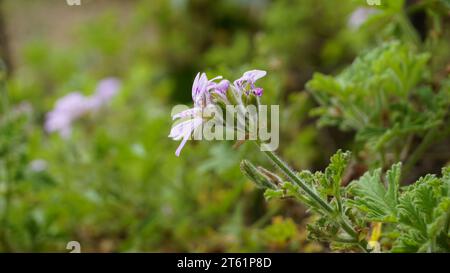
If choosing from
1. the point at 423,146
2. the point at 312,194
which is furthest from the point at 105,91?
the point at 312,194

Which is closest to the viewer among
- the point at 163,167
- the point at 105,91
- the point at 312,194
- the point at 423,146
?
the point at 312,194

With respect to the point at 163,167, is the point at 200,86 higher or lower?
lower

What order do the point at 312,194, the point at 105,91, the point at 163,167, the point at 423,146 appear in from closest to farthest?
the point at 312,194 < the point at 423,146 < the point at 163,167 < the point at 105,91

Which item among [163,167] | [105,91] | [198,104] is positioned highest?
[105,91]

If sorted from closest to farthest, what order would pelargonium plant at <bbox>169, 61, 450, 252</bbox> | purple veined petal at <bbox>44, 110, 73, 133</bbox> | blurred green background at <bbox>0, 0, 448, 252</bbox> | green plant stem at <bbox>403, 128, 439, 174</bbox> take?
pelargonium plant at <bbox>169, 61, 450, 252</bbox> < green plant stem at <bbox>403, 128, 439, 174</bbox> < blurred green background at <bbox>0, 0, 448, 252</bbox> < purple veined petal at <bbox>44, 110, 73, 133</bbox>

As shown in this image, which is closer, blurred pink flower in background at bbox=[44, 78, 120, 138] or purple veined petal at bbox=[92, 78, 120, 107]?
blurred pink flower in background at bbox=[44, 78, 120, 138]

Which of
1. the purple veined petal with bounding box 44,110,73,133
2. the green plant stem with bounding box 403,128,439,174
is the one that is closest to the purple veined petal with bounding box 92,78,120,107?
the purple veined petal with bounding box 44,110,73,133

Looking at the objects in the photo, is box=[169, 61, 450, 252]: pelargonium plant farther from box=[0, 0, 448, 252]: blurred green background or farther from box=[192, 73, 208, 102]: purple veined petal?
box=[0, 0, 448, 252]: blurred green background

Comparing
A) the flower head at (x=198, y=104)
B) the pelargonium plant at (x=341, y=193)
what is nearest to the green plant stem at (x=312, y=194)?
the pelargonium plant at (x=341, y=193)

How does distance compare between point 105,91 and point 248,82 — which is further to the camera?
point 105,91

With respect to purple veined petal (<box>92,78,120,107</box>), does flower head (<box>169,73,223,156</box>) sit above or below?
below

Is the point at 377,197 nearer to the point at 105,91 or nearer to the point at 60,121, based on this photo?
the point at 60,121
